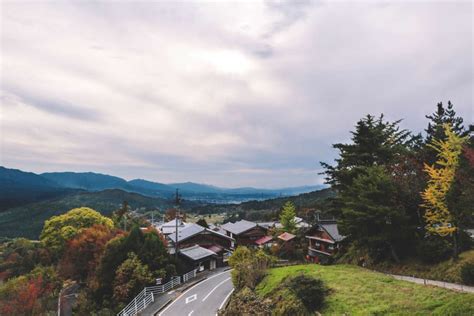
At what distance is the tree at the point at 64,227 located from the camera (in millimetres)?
42531

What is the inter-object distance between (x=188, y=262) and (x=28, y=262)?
86.6ft

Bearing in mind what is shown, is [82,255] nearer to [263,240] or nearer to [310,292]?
[310,292]

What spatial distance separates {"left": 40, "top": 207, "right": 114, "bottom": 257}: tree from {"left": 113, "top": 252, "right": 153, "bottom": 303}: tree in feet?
67.5

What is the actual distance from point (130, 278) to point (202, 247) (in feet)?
54.0

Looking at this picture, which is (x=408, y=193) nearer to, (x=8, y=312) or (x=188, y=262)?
(x=188, y=262)

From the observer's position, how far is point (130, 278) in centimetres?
2438

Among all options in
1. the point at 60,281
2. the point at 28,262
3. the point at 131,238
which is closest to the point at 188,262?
the point at 131,238

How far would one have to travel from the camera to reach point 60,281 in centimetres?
3241

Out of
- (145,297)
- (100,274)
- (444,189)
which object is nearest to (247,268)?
(145,297)

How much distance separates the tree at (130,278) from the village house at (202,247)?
878cm

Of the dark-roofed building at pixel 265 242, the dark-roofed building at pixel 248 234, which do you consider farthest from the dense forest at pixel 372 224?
the dark-roofed building at pixel 248 234

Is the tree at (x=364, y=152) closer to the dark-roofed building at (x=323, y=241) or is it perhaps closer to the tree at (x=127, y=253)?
the dark-roofed building at (x=323, y=241)

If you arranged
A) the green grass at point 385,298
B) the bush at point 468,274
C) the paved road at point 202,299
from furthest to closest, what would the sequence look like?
1. the paved road at point 202,299
2. the bush at point 468,274
3. the green grass at point 385,298

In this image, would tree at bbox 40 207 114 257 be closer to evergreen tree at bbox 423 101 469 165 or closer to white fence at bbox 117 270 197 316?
white fence at bbox 117 270 197 316
